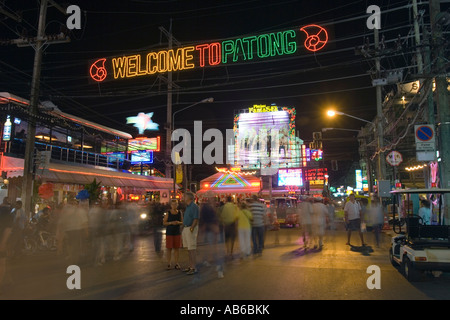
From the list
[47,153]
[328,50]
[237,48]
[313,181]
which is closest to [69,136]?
[47,153]

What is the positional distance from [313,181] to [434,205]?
65.9m

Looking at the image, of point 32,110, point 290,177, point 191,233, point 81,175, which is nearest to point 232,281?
point 191,233

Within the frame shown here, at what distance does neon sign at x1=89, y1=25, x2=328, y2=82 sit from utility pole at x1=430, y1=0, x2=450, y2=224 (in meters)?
3.63

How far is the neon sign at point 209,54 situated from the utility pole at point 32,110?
2.28m

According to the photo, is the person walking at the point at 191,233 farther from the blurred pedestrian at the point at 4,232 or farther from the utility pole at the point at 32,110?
the utility pole at the point at 32,110

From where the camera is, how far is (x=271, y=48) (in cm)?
1332

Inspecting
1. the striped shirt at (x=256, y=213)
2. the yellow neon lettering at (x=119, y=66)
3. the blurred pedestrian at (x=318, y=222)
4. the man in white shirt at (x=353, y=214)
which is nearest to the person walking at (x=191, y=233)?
the striped shirt at (x=256, y=213)

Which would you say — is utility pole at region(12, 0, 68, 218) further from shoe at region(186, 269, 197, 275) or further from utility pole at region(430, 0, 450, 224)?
→ utility pole at region(430, 0, 450, 224)

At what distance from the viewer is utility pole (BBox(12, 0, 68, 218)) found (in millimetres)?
14359

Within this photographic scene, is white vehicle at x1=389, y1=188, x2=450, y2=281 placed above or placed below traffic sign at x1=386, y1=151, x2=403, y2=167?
below

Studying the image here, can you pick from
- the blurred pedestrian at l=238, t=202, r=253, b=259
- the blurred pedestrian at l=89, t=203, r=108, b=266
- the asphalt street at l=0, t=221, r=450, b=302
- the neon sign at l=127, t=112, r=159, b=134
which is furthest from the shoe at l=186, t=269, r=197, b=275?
the neon sign at l=127, t=112, r=159, b=134

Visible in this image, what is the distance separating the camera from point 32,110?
48.8 ft
